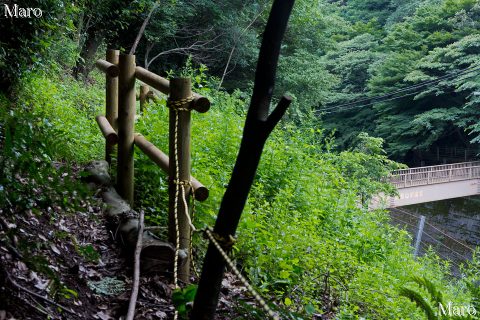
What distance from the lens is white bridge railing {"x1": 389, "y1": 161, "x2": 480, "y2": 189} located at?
19805mm

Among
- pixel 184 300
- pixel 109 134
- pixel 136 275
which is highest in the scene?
pixel 109 134

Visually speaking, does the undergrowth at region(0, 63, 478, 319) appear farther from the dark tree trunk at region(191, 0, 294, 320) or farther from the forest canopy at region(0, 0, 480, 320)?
the dark tree trunk at region(191, 0, 294, 320)

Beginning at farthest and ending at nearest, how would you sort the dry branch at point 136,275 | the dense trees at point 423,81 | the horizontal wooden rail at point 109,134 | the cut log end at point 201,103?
1. the dense trees at point 423,81
2. the horizontal wooden rail at point 109,134
3. the cut log end at point 201,103
4. the dry branch at point 136,275

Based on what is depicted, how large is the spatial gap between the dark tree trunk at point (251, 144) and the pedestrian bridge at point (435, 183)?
17.6 m

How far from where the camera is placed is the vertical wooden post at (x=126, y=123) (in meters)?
3.73

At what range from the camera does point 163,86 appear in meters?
3.14

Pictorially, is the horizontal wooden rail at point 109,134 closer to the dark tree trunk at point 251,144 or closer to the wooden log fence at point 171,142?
the wooden log fence at point 171,142

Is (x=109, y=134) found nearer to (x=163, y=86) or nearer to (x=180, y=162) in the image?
(x=163, y=86)

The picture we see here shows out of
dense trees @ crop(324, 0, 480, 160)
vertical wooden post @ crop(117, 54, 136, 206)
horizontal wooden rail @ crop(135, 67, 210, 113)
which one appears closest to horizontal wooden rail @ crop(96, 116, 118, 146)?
vertical wooden post @ crop(117, 54, 136, 206)

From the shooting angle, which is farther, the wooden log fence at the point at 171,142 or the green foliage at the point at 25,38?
the green foliage at the point at 25,38

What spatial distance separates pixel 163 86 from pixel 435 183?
818 inches

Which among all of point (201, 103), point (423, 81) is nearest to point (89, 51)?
point (201, 103)

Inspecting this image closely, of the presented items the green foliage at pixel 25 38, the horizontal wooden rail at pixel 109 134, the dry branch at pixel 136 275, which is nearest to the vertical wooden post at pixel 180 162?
the dry branch at pixel 136 275

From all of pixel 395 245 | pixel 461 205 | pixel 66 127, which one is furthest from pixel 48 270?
pixel 461 205
